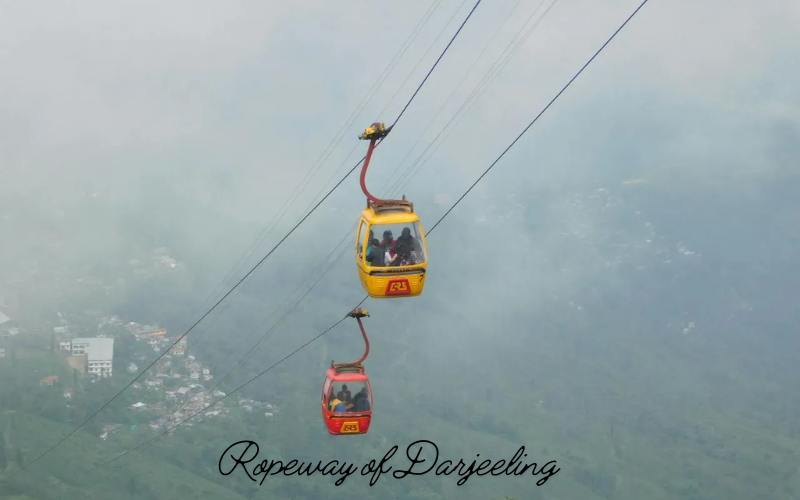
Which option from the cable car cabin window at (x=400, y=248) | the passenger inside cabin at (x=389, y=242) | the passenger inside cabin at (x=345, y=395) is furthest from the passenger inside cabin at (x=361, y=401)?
the passenger inside cabin at (x=389, y=242)

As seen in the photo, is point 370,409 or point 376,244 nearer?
point 376,244

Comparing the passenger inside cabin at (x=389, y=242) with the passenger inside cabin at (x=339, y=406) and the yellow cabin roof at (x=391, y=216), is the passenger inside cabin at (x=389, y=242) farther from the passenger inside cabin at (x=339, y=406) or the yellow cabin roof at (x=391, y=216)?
the passenger inside cabin at (x=339, y=406)

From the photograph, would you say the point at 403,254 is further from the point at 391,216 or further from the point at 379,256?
the point at 391,216

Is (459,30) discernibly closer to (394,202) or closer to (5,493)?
(394,202)

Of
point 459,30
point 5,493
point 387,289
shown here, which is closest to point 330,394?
point 387,289

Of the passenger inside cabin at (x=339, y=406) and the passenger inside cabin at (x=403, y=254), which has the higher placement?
the passenger inside cabin at (x=403, y=254)

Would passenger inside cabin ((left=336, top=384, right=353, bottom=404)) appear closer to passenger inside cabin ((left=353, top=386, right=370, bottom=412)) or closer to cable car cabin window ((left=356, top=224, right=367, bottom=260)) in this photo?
passenger inside cabin ((left=353, top=386, right=370, bottom=412))

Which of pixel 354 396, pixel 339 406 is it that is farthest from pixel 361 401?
pixel 339 406
